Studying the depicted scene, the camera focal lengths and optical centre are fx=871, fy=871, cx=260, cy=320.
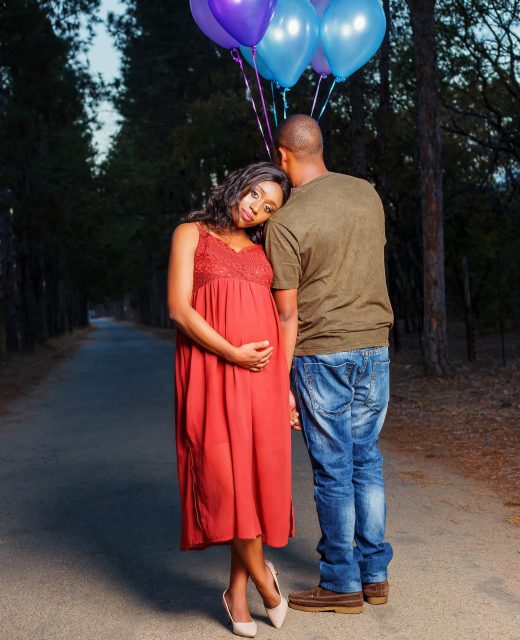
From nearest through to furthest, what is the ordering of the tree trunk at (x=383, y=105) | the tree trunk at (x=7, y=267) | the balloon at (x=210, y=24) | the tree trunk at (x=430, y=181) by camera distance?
1. the balloon at (x=210, y=24)
2. the tree trunk at (x=430, y=181)
3. the tree trunk at (x=383, y=105)
4. the tree trunk at (x=7, y=267)

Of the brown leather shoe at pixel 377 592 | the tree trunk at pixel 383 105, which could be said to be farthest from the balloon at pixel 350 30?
the tree trunk at pixel 383 105

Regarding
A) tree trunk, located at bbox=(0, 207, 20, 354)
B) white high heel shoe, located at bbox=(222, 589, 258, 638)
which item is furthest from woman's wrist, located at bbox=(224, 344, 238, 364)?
tree trunk, located at bbox=(0, 207, 20, 354)

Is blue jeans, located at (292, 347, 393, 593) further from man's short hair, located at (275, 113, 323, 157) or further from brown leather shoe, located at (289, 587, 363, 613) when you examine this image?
man's short hair, located at (275, 113, 323, 157)

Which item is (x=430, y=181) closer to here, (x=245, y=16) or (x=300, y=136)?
(x=245, y=16)

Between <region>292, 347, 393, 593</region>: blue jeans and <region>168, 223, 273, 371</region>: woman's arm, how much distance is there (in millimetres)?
404

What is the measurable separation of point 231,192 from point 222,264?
31 centimetres

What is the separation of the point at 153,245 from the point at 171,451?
115 feet

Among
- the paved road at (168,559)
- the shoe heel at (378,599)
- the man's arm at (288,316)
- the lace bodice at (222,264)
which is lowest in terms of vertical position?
the paved road at (168,559)

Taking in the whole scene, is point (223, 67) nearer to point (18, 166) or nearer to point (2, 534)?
point (18, 166)

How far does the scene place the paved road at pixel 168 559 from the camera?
12.7 feet

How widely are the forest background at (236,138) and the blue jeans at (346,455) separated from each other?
34.9ft

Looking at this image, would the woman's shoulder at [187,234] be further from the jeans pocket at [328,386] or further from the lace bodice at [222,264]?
the jeans pocket at [328,386]

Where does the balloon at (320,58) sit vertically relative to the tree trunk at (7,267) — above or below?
above

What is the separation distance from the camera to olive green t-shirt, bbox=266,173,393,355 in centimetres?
381
